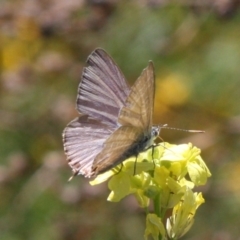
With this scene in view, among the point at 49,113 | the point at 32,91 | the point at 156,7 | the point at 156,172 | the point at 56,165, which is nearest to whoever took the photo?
the point at 156,172

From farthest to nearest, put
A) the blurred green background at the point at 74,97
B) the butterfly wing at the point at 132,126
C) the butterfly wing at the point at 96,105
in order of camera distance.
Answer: the blurred green background at the point at 74,97 < the butterfly wing at the point at 96,105 < the butterfly wing at the point at 132,126

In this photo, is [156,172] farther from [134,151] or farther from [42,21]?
[42,21]

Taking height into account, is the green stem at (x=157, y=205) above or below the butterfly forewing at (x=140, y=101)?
below

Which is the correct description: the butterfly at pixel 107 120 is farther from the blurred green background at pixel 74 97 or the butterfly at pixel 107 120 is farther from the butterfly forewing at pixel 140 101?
the blurred green background at pixel 74 97

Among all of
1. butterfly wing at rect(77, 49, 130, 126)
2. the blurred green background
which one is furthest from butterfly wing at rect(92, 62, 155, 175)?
the blurred green background

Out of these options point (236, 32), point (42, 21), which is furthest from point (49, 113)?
point (236, 32)

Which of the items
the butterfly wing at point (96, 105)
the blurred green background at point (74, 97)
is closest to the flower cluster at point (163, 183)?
the butterfly wing at point (96, 105)

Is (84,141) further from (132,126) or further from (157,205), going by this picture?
(157,205)
